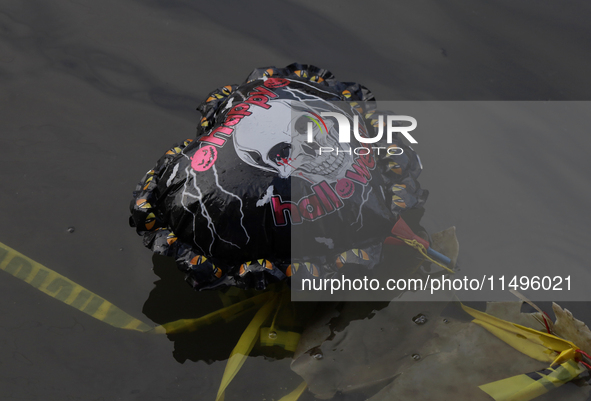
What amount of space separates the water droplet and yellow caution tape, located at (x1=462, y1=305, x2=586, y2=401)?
0.75ft

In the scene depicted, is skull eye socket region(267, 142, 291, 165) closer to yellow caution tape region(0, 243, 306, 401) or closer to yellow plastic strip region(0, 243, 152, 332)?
yellow caution tape region(0, 243, 306, 401)

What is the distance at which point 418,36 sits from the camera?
8.61 ft

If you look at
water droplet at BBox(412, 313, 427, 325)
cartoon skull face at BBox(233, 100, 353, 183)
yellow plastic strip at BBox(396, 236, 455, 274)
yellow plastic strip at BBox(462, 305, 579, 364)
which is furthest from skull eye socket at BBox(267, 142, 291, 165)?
yellow plastic strip at BBox(462, 305, 579, 364)

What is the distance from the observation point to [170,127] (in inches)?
93.5

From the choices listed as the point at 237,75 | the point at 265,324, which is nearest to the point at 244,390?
the point at 265,324

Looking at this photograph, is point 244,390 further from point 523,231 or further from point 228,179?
point 523,231

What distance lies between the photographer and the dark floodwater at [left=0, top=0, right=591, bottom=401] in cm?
182

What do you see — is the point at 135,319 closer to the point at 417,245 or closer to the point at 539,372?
the point at 417,245

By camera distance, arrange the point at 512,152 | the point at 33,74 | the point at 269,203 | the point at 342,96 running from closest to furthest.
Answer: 1. the point at 269,203
2. the point at 342,96
3. the point at 512,152
4. the point at 33,74

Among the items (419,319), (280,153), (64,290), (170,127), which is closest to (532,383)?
(419,319)

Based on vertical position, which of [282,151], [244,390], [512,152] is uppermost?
[512,152]

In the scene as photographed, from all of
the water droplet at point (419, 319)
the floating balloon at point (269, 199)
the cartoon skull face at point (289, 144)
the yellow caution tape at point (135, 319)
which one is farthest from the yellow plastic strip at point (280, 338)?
the cartoon skull face at point (289, 144)

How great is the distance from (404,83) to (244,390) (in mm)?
1464

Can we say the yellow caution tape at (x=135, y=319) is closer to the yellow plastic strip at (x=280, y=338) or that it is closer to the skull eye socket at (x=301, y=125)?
the yellow plastic strip at (x=280, y=338)
